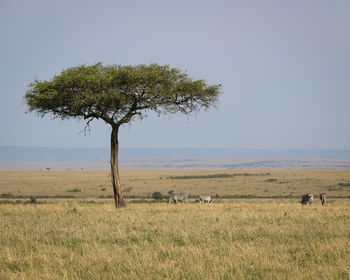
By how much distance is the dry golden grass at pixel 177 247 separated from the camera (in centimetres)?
1043

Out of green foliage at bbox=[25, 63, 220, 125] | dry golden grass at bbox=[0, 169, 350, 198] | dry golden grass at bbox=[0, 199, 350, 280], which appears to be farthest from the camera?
dry golden grass at bbox=[0, 169, 350, 198]

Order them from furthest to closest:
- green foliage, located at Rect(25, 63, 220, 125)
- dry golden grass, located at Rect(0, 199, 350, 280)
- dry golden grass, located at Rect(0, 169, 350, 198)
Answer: dry golden grass, located at Rect(0, 169, 350, 198), green foliage, located at Rect(25, 63, 220, 125), dry golden grass, located at Rect(0, 199, 350, 280)

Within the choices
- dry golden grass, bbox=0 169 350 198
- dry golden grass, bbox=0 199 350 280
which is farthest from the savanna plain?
dry golden grass, bbox=0 169 350 198

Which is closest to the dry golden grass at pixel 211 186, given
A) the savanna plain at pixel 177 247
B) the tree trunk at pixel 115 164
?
the tree trunk at pixel 115 164

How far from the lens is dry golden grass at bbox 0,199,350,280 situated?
10430 millimetres

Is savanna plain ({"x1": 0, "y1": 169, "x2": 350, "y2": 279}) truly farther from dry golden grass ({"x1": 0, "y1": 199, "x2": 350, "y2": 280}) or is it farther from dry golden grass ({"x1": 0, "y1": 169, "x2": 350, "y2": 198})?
dry golden grass ({"x1": 0, "y1": 169, "x2": 350, "y2": 198})

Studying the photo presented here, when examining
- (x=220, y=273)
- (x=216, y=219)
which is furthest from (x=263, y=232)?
(x=220, y=273)

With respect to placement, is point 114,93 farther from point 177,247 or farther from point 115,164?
point 177,247

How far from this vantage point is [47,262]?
38.0 feet

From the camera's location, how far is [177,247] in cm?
1337

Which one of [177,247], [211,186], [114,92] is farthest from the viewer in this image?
[211,186]

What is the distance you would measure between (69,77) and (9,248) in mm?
14662

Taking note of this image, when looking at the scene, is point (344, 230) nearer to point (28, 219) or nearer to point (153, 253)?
point (153, 253)

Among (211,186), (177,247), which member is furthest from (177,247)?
(211,186)
